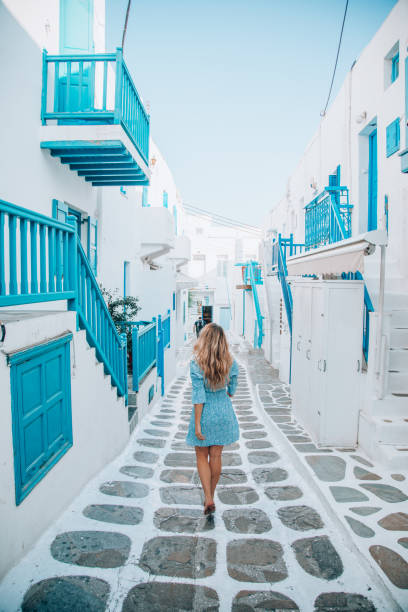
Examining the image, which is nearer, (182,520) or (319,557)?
(319,557)

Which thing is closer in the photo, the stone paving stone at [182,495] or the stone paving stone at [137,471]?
the stone paving stone at [182,495]

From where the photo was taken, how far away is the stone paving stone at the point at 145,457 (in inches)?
190

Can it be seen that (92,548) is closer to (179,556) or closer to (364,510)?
(179,556)

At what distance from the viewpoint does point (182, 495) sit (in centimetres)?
391

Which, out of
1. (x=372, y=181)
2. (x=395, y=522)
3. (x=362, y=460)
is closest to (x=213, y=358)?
(x=395, y=522)

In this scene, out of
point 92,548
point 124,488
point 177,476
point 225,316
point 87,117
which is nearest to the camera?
point 92,548

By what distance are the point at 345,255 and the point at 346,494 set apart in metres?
2.65

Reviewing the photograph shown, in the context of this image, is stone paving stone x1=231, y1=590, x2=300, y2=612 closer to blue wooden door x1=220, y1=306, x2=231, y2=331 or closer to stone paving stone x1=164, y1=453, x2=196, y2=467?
stone paving stone x1=164, y1=453, x2=196, y2=467

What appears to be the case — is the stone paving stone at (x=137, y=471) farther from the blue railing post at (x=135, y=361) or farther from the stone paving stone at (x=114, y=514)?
the blue railing post at (x=135, y=361)

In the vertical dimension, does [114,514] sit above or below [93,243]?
below

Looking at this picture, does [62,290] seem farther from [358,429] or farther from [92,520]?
[358,429]

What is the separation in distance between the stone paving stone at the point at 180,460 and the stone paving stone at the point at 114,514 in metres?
1.20

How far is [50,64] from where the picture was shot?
18.6 ft

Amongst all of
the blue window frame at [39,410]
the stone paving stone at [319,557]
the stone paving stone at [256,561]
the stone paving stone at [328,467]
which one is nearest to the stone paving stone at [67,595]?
the blue window frame at [39,410]
